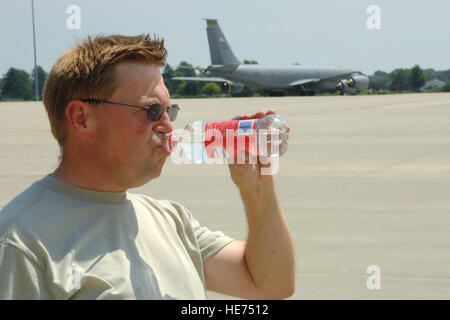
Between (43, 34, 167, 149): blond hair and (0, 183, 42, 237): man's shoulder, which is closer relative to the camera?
(0, 183, 42, 237): man's shoulder

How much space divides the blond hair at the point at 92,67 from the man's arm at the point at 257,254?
412 mm

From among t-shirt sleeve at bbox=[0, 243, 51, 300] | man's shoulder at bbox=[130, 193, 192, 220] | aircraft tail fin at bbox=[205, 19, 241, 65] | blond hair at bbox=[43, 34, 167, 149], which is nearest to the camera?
t-shirt sleeve at bbox=[0, 243, 51, 300]

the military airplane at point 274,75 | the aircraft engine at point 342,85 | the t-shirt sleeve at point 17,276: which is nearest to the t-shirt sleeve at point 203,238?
the t-shirt sleeve at point 17,276

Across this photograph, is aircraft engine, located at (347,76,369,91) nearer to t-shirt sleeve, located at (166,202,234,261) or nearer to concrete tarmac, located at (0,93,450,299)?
concrete tarmac, located at (0,93,450,299)

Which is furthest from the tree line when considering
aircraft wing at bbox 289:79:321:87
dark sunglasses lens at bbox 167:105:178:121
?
aircraft wing at bbox 289:79:321:87

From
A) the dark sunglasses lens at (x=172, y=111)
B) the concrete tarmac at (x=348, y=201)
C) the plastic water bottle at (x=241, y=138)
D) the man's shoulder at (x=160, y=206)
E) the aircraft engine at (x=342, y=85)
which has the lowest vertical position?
the concrete tarmac at (x=348, y=201)

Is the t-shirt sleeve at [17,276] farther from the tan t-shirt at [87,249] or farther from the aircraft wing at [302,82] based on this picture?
the aircraft wing at [302,82]

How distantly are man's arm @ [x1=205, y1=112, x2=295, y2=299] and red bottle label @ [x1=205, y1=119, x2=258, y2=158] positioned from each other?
54 mm

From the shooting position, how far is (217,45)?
7800 cm

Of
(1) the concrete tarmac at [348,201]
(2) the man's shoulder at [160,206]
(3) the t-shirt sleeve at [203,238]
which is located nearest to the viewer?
(2) the man's shoulder at [160,206]

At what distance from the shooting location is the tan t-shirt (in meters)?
2.07

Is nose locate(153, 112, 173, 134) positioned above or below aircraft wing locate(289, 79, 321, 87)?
above

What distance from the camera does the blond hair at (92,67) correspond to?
7.42 ft

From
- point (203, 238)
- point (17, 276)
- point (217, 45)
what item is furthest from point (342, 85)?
point (17, 276)
